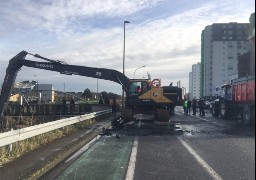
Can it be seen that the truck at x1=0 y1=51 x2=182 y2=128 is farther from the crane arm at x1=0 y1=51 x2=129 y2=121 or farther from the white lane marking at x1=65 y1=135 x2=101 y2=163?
the white lane marking at x1=65 y1=135 x2=101 y2=163

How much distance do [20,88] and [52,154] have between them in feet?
145

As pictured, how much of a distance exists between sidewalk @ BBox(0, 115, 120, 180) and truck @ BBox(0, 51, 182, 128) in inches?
372

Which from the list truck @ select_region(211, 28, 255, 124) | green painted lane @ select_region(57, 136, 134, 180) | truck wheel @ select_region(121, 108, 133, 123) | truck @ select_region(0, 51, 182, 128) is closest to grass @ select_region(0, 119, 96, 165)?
green painted lane @ select_region(57, 136, 134, 180)

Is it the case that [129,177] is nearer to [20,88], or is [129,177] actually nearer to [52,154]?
[52,154]

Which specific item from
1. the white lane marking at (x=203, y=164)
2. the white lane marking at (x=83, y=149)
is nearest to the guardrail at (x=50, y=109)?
the white lane marking at (x=83, y=149)

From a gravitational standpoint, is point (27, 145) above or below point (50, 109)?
below

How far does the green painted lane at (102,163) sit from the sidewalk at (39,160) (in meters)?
0.46

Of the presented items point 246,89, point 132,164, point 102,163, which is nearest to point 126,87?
point 102,163

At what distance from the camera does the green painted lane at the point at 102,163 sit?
8.64m

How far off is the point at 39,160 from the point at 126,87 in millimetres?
15261

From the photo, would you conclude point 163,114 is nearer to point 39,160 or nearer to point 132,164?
point 132,164

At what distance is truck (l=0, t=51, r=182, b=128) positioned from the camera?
23.7 metres

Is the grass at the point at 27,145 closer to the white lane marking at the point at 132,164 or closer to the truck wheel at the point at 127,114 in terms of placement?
the white lane marking at the point at 132,164

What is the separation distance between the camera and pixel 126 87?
82.3ft
